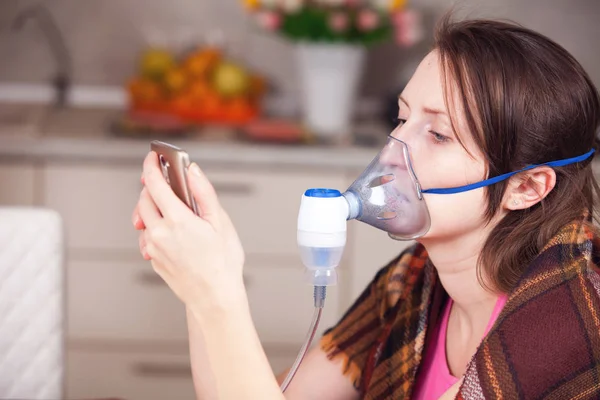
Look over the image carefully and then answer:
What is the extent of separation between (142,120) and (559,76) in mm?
1750

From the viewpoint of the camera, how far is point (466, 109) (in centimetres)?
122

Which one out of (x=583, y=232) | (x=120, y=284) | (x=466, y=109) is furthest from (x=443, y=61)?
(x=120, y=284)

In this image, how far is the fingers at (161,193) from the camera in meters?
1.02

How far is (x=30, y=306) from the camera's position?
4.90ft

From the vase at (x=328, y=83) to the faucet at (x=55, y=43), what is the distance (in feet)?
2.78

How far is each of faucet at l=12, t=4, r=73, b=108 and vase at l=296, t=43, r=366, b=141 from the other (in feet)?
2.78

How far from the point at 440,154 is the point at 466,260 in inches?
6.6

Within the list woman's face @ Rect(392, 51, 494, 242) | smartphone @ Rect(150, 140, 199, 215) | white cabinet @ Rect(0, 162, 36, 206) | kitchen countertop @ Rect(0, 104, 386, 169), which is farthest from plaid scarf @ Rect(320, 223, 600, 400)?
white cabinet @ Rect(0, 162, 36, 206)

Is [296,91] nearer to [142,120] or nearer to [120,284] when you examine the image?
[142,120]

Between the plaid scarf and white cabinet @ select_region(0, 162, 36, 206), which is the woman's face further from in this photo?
white cabinet @ select_region(0, 162, 36, 206)

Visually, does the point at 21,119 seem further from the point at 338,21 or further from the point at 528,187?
the point at 528,187

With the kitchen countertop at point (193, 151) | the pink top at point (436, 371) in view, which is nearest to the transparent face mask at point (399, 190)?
the pink top at point (436, 371)

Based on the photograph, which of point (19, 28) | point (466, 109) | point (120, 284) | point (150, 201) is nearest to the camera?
point (150, 201)

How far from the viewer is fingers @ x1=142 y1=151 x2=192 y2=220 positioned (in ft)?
3.35
